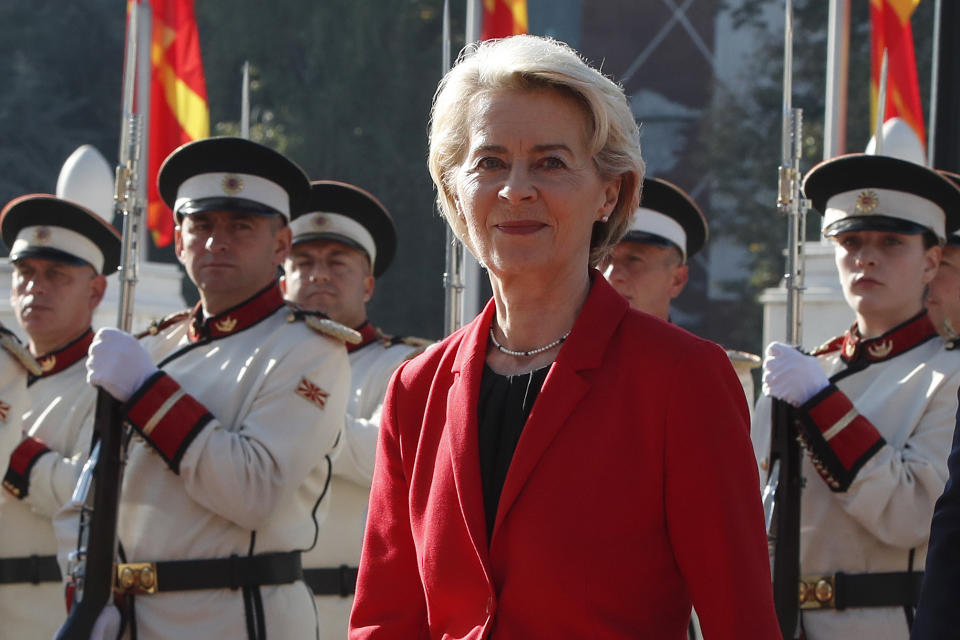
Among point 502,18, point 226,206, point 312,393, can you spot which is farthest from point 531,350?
point 502,18

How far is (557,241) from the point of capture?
8.73 ft

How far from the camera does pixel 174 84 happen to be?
376 inches

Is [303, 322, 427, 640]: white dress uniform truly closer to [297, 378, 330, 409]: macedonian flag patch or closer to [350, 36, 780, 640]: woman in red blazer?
[297, 378, 330, 409]: macedonian flag patch

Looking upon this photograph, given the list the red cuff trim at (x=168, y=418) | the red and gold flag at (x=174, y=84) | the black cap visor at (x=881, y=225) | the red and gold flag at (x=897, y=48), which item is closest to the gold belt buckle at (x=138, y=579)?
the red cuff trim at (x=168, y=418)

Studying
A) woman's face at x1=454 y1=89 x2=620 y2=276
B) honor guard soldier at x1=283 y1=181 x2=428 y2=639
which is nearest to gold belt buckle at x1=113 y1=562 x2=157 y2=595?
honor guard soldier at x1=283 y1=181 x2=428 y2=639

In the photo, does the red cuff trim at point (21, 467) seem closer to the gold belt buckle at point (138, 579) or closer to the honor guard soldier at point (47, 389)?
the honor guard soldier at point (47, 389)

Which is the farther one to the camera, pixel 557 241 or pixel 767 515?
pixel 767 515

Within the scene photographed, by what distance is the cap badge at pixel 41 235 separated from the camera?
6.08 metres

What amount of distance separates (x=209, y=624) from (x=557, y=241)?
2136 mm

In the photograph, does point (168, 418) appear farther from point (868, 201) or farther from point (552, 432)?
point (868, 201)

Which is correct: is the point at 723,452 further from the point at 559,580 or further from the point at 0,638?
the point at 0,638

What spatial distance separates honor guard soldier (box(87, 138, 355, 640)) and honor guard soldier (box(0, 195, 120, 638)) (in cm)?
45

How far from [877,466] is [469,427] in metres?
2.03

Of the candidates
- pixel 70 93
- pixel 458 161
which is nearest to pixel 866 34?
pixel 70 93
